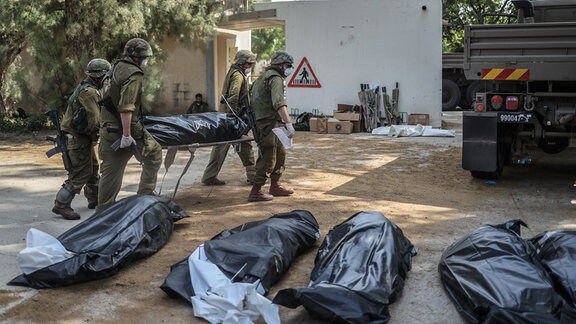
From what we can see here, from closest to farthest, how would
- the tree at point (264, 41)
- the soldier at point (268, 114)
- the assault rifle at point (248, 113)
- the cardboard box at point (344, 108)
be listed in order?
the soldier at point (268, 114)
the assault rifle at point (248, 113)
the cardboard box at point (344, 108)
the tree at point (264, 41)

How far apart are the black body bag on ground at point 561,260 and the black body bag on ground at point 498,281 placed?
6 cm

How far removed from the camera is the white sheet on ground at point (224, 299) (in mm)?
3641

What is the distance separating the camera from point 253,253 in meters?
4.29

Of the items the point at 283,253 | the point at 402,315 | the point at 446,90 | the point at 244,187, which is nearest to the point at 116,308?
the point at 283,253

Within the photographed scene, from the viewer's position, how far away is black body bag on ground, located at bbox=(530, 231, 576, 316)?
368cm

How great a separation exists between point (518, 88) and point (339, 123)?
6.77 metres

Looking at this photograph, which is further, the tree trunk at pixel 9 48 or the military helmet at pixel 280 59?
the tree trunk at pixel 9 48

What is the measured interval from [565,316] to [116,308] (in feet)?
8.70

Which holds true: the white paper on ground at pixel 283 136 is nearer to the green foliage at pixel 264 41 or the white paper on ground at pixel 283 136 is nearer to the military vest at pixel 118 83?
the military vest at pixel 118 83

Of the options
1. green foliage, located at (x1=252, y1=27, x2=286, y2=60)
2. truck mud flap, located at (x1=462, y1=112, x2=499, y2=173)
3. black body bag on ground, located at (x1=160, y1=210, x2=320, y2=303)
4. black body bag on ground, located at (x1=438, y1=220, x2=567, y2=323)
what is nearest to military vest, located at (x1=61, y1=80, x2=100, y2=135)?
black body bag on ground, located at (x1=160, y1=210, x2=320, y2=303)

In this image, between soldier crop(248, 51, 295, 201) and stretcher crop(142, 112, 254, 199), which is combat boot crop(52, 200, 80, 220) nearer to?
stretcher crop(142, 112, 254, 199)

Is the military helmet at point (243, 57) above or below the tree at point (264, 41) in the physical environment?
below

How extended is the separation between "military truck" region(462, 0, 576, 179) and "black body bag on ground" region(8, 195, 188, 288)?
12.7 feet

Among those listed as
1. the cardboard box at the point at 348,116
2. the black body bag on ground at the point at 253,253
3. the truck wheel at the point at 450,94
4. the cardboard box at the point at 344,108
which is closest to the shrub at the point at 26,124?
the cardboard box at the point at 348,116
